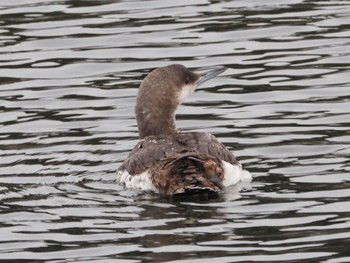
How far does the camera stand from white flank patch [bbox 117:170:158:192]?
47.3 ft

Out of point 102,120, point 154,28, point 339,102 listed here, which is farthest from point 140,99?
point 154,28

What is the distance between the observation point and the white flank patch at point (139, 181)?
47.3ft

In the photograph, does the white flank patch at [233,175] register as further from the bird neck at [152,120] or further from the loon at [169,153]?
the bird neck at [152,120]

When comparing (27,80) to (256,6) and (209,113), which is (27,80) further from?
(256,6)

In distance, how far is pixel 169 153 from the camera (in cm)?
1442

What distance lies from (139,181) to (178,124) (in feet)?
8.67

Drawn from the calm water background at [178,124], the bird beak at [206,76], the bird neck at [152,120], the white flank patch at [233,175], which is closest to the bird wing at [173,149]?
the white flank patch at [233,175]

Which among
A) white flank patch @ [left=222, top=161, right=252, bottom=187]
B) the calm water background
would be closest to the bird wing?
white flank patch @ [left=222, top=161, right=252, bottom=187]

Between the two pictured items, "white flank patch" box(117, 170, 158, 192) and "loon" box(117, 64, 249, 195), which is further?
"white flank patch" box(117, 170, 158, 192)

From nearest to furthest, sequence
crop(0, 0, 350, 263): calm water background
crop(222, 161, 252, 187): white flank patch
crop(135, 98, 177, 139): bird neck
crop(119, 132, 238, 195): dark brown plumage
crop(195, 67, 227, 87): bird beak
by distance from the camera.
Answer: crop(0, 0, 350, 263): calm water background → crop(119, 132, 238, 195): dark brown plumage → crop(222, 161, 252, 187): white flank patch → crop(135, 98, 177, 139): bird neck → crop(195, 67, 227, 87): bird beak

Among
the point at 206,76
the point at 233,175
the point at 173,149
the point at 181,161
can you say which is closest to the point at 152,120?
the point at 206,76

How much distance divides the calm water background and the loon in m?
0.14

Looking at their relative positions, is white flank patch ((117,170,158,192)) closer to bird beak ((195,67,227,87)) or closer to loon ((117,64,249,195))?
loon ((117,64,249,195))

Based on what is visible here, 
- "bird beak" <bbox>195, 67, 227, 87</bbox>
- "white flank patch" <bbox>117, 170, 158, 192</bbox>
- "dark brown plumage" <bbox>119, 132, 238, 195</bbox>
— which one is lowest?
"white flank patch" <bbox>117, 170, 158, 192</bbox>
